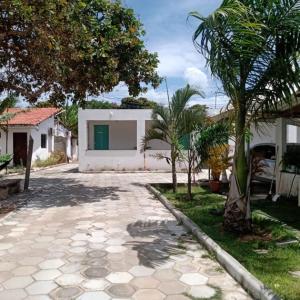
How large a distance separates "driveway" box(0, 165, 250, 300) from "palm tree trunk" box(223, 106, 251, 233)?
2.91 ft

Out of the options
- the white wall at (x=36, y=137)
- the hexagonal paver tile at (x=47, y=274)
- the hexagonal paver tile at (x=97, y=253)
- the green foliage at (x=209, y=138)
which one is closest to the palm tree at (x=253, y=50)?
the hexagonal paver tile at (x=97, y=253)

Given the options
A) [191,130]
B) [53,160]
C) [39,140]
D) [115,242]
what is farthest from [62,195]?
[53,160]

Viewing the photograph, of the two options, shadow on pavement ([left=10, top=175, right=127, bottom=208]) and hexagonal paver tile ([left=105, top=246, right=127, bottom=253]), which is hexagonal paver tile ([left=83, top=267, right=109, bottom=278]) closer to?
hexagonal paver tile ([left=105, top=246, right=127, bottom=253])

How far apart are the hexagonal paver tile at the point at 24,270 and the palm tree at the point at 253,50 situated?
12.9 feet

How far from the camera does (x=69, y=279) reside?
17.0 ft

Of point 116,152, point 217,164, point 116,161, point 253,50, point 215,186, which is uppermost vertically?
point 253,50

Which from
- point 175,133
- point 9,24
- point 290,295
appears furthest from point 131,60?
point 290,295

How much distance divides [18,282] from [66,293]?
2.49ft

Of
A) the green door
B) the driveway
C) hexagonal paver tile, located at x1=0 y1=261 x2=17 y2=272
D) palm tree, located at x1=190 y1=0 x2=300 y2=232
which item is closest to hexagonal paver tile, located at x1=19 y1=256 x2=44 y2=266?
the driveway

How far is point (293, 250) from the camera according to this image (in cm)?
625

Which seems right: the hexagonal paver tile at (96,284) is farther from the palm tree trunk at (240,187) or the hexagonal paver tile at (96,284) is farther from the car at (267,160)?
the car at (267,160)

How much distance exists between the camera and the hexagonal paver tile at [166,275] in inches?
206

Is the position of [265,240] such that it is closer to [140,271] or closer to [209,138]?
[140,271]

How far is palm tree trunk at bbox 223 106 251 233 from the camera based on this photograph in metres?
7.14
